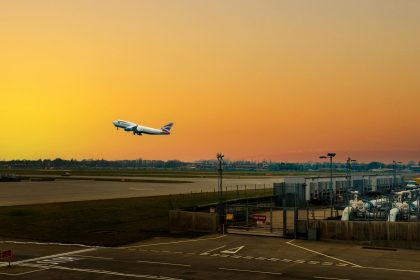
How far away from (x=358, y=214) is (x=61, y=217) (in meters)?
42.1

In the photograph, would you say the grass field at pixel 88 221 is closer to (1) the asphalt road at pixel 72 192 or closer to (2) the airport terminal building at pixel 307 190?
(1) the asphalt road at pixel 72 192

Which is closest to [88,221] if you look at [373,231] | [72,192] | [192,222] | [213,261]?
[192,222]

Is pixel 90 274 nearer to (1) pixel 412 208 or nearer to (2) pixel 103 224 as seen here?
(2) pixel 103 224

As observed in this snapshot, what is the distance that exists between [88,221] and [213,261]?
102 feet

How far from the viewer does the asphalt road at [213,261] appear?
113ft

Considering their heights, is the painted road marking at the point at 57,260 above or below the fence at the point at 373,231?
below

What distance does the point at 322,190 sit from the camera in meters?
100

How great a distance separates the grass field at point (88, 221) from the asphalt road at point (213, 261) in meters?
4.32

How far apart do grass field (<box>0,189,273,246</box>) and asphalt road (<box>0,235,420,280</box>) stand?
4317mm

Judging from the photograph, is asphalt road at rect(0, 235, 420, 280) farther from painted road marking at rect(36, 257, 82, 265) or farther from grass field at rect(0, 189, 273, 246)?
grass field at rect(0, 189, 273, 246)

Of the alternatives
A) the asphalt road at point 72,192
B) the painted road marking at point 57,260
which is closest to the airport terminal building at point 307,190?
the asphalt road at point 72,192

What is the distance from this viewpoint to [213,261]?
3928 centimetres

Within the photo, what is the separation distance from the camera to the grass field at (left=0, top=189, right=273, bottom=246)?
52691mm

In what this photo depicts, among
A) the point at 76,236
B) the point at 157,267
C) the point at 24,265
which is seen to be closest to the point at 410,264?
the point at 157,267
